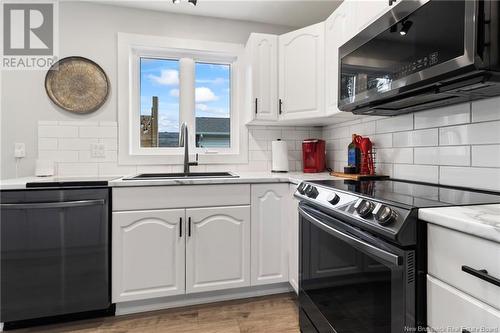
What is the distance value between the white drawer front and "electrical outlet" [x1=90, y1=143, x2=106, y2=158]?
2.25 metres

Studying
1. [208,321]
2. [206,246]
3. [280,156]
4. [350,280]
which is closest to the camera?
[350,280]

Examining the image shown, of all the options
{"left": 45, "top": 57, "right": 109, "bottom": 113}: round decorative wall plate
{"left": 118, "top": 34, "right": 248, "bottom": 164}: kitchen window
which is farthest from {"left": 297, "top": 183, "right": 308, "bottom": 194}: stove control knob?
{"left": 45, "top": 57, "right": 109, "bottom": 113}: round decorative wall plate

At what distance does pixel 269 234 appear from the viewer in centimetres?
189

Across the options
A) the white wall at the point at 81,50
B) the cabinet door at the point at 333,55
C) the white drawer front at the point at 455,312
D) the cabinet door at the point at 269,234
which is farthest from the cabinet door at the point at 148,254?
the white drawer front at the point at 455,312

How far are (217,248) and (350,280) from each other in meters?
0.96

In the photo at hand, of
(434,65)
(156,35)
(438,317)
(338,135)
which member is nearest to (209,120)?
(156,35)

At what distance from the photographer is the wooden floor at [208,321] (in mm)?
1592

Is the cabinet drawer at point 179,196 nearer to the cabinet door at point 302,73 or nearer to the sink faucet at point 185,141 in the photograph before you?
the sink faucet at point 185,141

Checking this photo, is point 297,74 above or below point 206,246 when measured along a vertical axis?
above

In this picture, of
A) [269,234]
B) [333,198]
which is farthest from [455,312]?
[269,234]

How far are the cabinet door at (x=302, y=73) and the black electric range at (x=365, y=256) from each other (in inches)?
31.4

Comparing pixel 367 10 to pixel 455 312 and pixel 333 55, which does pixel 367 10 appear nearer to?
pixel 333 55

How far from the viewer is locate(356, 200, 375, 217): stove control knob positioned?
0.91 metres

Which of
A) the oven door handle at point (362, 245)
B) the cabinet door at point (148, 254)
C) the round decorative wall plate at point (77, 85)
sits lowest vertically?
the cabinet door at point (148, 254)
